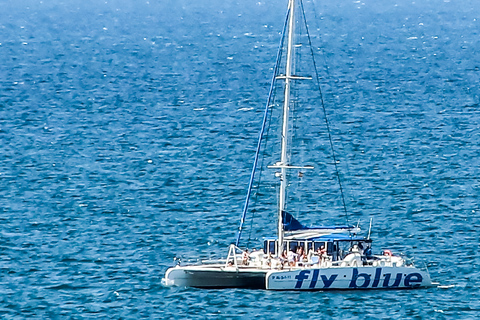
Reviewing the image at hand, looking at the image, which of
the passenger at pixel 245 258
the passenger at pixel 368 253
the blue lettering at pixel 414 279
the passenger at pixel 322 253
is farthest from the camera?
the passenger at pixel 368 253

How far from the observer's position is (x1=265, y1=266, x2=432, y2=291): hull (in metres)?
83.9

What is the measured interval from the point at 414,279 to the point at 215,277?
500 inches

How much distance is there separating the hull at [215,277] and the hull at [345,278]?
856 mm

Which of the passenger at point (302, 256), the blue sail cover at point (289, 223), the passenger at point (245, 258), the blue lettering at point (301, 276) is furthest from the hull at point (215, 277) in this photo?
the blue sail cover at point (289, 223)

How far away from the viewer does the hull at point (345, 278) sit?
83938 millimetres

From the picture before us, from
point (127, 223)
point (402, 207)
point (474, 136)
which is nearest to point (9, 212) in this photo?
point (127, 223)

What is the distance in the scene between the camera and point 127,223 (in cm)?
10281

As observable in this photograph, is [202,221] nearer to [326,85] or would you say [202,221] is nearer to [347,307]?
[347,307]

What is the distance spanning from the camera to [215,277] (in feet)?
276

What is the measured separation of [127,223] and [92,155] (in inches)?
1090

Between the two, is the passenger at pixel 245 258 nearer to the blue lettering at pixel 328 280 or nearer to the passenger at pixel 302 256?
the passenger at pixel 302 256

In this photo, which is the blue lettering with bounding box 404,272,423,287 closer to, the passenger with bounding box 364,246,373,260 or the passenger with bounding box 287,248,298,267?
the passenger with bounding box 364,246,373,260

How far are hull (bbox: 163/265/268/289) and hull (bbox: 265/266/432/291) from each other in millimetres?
856

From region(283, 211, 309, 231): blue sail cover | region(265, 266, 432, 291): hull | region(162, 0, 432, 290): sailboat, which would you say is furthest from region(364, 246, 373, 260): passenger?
region(283, 211, 309, 231): blue sail cover
